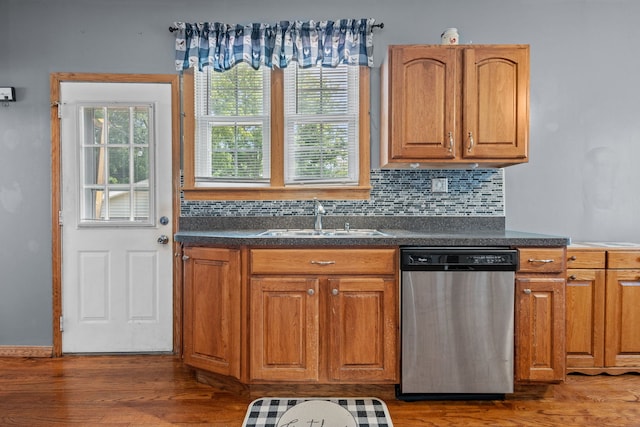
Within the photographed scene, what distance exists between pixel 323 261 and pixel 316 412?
2.44ft

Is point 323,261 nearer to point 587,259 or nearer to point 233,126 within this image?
point 233,126

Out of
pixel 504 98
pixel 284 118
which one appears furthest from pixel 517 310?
pixel 284 118

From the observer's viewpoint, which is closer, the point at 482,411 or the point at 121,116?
the point at 482,411

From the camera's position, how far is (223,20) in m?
2.74

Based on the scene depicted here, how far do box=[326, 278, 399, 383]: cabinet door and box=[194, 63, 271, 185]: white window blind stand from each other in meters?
1.15

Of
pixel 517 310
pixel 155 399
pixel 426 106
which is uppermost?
pixel 426 106

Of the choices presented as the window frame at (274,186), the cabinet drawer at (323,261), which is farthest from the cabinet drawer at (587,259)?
the window frame at (274,186)

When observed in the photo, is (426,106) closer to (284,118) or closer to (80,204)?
(284,118)

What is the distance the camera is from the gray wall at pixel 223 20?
8.93ft

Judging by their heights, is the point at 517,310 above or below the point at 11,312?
above

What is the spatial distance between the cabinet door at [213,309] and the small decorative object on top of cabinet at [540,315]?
1550 millimetres

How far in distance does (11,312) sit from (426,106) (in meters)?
3.24

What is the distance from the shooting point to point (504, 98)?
7.56 feet

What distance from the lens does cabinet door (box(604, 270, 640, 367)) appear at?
7.74 ft
